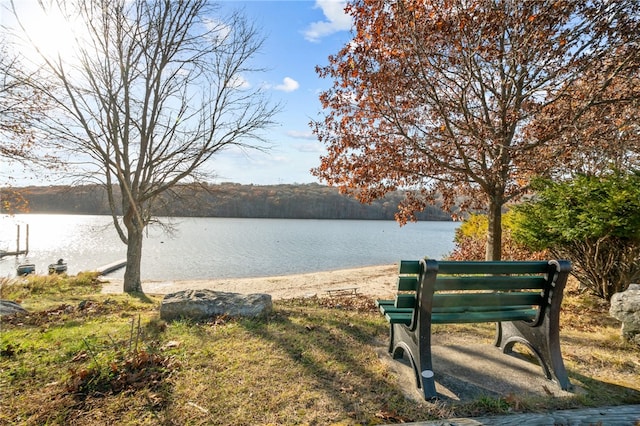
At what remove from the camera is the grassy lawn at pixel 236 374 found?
255 centimetres

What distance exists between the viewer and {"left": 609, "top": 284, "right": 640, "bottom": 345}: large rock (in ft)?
13.2

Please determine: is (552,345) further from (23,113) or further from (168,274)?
(168,274)

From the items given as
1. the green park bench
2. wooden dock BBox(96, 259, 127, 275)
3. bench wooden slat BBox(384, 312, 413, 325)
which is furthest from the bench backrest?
wooden dock BBox(96, 259, 127, 275)

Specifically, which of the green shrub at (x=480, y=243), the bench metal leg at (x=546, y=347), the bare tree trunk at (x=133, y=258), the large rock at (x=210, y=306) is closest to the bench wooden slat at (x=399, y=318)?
the bench metal leg at (x=546, y=347)

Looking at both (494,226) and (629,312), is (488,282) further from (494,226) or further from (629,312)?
(494,226)

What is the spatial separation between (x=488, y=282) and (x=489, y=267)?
0.53ft

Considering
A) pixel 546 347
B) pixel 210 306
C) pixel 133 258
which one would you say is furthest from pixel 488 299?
pixel 133 258

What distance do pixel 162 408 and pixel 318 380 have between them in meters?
1.34

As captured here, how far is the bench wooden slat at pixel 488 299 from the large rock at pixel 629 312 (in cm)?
198

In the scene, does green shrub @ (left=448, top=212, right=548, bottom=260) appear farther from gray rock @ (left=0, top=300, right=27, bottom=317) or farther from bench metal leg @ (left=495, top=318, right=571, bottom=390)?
gray rock @ (left=0, top=300, right=27, bottom=317)

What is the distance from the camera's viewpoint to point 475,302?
3.11 metres

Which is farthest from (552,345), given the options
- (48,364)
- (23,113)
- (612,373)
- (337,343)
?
(23,113)

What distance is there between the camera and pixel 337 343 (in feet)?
13.1

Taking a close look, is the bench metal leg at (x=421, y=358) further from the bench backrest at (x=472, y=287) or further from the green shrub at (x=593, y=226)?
the green shrub at (x=593, y=226)
